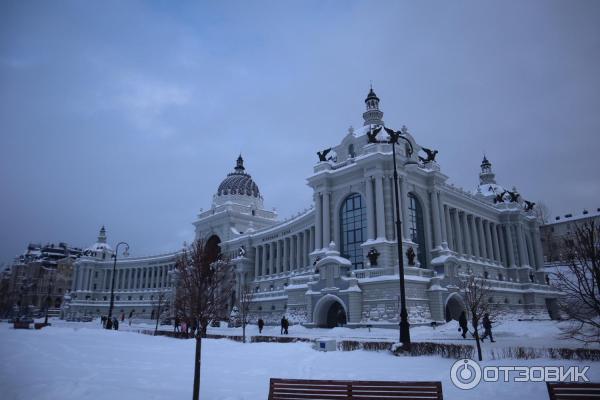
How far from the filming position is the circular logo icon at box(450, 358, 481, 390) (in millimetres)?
12041

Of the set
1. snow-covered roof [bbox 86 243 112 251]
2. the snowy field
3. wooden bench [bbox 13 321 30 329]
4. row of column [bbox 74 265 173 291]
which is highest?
snow-covered roof [bbox 86 243 112 251]

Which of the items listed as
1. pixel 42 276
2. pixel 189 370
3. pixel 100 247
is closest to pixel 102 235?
pixel 100 247

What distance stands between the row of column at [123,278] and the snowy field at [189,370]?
282 ft

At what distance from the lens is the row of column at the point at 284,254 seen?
2507 inches

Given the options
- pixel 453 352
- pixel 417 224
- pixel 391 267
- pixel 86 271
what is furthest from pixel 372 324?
pixel 86 271

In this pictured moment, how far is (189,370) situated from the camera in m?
15.9

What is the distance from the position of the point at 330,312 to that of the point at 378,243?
8735mm

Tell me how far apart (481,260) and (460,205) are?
29.1 feet

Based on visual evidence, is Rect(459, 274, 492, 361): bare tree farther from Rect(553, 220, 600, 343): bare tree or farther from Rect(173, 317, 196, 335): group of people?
Rect(173, 317, 196, 335): group of people

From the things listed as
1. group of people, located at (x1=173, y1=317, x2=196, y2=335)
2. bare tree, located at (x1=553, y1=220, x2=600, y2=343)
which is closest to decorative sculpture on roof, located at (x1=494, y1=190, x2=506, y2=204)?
group of people, located at (x1=173, y1=317, x2=196, y2=335)

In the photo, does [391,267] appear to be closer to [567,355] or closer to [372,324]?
[372,324]

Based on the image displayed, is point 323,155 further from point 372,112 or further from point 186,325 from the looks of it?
point 186,325

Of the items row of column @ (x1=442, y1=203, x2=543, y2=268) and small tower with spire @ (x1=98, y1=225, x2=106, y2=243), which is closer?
row of column @ (x1=442, y1=203, x2=543, y2=268)

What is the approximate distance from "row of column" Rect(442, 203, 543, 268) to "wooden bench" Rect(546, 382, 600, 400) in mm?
49374
